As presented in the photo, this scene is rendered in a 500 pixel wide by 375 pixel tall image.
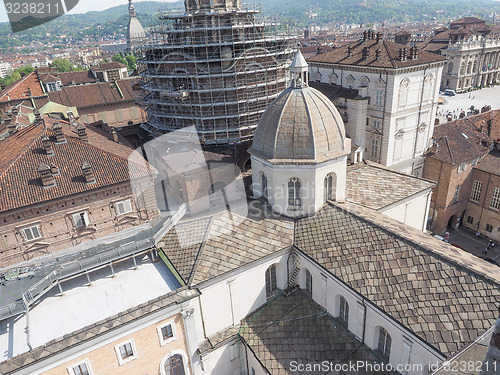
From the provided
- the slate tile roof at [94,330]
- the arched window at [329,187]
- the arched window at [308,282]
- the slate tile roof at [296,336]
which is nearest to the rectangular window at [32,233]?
the slate tile roof at [94,330]

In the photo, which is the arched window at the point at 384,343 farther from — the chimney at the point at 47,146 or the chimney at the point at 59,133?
the chimney at the point at 59,133

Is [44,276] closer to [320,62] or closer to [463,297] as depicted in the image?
[463,297]

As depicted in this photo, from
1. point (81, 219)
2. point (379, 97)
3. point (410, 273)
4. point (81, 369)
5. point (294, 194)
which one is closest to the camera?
point (410, 273)

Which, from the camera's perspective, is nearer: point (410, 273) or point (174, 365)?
point (410, 273)

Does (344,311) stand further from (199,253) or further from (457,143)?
(457,143)

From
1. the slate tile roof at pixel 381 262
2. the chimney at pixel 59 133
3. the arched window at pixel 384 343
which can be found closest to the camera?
the slate tile roof at pixel 381 262

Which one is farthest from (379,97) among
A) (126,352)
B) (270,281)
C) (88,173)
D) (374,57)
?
(126,352)

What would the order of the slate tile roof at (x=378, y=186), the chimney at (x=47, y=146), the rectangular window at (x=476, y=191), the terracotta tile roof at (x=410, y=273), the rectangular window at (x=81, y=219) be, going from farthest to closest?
the rectangular window at (x=476, y=191), the chimney at (x=47, y=146), the rectangular window at (x=81, y=219), the slate tile roof at (x=378, y=186), the terracotta tile roof at (x=410, y=273)

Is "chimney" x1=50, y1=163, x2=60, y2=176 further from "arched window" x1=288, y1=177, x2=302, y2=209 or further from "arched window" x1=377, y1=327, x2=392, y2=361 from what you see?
"arched window" x1=377, y1=327, x2=392, y2=361
